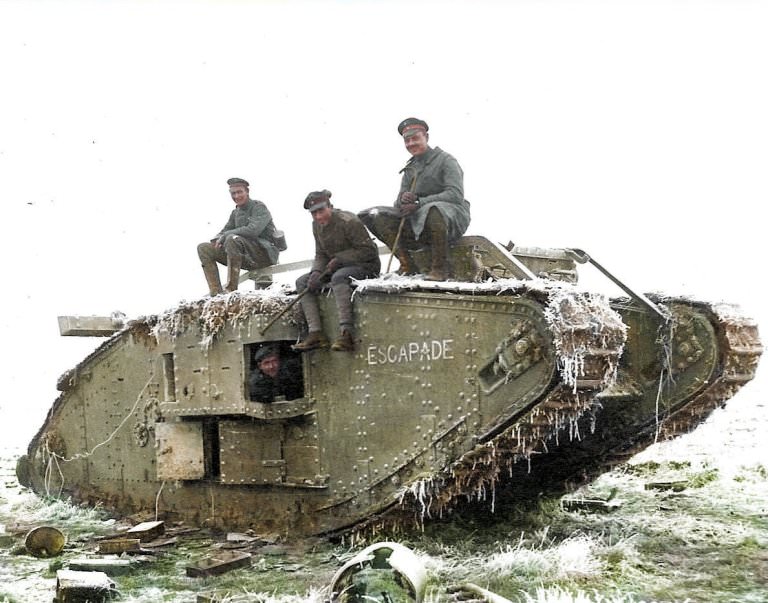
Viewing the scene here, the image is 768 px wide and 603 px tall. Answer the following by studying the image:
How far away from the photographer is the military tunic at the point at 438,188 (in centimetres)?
736

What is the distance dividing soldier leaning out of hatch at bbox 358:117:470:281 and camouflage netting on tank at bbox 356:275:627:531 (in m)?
0.73

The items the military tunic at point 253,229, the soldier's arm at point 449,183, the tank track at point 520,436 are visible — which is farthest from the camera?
the military tunic at point 253,229

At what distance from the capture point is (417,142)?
785 cm

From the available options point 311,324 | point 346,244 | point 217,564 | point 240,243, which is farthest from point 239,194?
point 217,564

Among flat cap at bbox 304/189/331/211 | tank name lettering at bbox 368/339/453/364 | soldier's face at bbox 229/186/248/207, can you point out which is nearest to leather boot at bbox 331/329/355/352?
tank name lettering at bbox 368/339/453/364

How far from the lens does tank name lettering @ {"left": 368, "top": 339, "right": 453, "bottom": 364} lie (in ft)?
21.7

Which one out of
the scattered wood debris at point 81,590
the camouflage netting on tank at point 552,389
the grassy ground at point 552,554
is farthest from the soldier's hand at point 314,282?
the scattered wood debris at point 81,590

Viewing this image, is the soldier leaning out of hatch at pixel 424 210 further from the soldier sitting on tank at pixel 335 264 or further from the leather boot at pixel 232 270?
the leather boot at pixel 232 270

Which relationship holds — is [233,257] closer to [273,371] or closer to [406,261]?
[273,371]

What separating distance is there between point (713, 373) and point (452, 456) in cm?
239

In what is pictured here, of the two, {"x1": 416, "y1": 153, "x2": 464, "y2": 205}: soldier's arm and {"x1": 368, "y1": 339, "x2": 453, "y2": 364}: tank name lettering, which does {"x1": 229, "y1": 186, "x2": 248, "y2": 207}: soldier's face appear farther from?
{"x1": 368, "y1": 339, "x2": 453, "y2": 364}: tank name lettering

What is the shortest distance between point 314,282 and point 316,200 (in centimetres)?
71

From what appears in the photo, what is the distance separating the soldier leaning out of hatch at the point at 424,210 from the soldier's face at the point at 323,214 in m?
0.29

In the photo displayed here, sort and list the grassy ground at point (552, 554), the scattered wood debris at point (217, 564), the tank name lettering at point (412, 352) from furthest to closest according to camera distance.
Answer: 1. the tank name lettering at point (412, 352)
2. the scattered wood debris at point (217, 564)
3. the grassy ground at point (552, 554)
